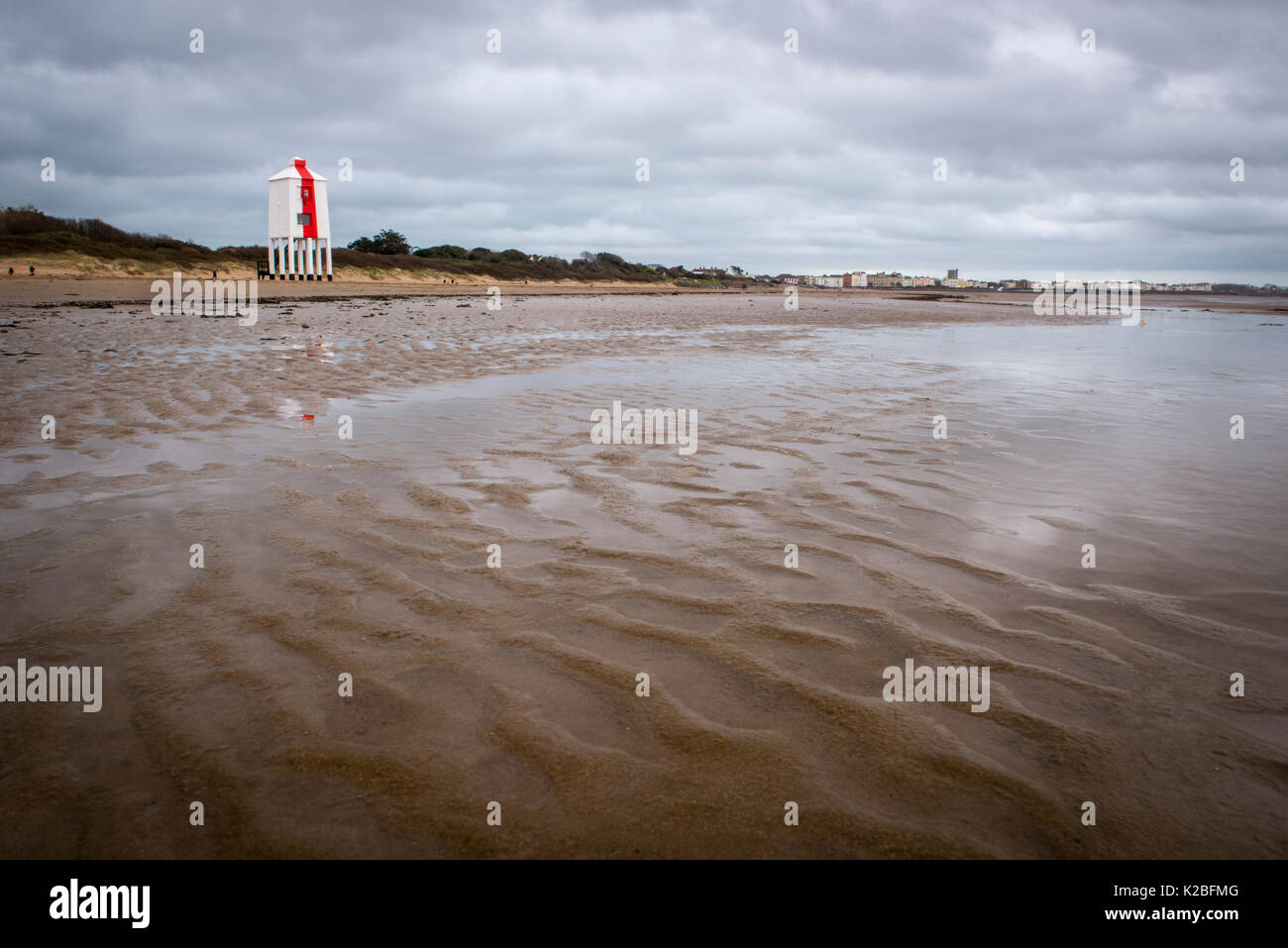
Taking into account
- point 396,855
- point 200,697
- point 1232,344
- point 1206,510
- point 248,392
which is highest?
point 1232,344

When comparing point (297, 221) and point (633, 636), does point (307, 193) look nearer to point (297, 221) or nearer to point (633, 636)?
point (297, 221)

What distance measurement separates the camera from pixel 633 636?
3.09 metres

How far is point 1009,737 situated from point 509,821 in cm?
170

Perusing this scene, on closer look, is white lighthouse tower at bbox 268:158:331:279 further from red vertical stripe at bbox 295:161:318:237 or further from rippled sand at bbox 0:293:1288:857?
rippled sand at bbox 0:293:1288:857

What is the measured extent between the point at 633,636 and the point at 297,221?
151ft

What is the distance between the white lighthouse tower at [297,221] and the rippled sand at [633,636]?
3895 cm

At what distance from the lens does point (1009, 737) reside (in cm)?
243

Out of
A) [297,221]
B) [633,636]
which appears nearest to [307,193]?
[297,221]

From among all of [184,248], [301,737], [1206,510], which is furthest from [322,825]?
[184,248]

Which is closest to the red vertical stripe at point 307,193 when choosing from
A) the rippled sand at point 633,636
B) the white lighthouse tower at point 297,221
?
the white lighthouse tower at point 297,221

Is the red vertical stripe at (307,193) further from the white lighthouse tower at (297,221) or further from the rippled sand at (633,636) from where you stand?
the rippled sand at (633,636)

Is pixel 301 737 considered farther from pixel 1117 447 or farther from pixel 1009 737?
pixel 1117 447

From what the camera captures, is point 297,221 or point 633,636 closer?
point 633,636

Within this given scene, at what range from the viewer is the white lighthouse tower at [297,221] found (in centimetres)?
4019
